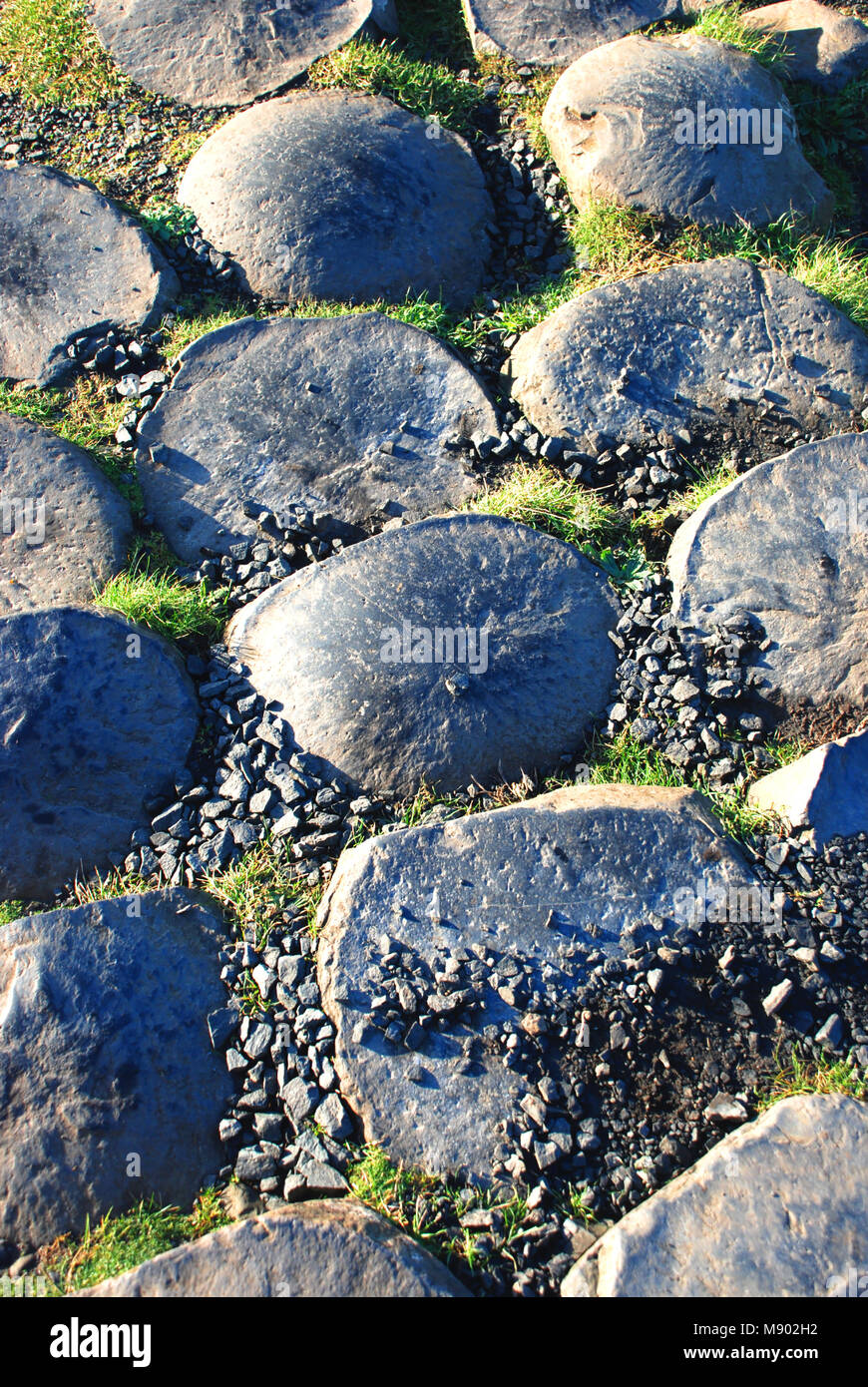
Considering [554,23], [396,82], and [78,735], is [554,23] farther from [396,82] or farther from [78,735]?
[78,735]

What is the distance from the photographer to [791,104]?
5301 millimetres

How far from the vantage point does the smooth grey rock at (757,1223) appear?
2.37 metres

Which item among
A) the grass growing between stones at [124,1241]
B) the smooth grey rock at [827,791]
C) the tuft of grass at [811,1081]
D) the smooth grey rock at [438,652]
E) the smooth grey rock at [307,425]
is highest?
the smooth grey rock at [307,425]

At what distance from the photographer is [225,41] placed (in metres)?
5.26

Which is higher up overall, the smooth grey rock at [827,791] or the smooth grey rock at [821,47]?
the smooth grey rock at [821,47]

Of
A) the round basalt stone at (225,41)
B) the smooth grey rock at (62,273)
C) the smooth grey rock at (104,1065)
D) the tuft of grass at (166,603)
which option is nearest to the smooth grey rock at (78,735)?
the tuft of grass at (166,603)

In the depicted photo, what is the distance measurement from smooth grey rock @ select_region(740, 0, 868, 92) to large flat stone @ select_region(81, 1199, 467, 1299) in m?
6.02

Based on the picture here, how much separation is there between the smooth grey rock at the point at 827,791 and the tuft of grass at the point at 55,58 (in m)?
5.02

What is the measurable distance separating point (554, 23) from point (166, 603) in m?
4.19

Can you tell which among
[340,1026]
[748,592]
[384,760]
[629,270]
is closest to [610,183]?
[629,270]

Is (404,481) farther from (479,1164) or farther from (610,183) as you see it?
(479,1164)

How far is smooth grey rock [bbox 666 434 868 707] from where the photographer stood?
3.41 m

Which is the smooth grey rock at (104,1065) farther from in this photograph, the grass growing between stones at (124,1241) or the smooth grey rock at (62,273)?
the smooth grey rock at (62,273)

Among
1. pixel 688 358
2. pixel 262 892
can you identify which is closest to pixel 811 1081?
pixel 262 892
